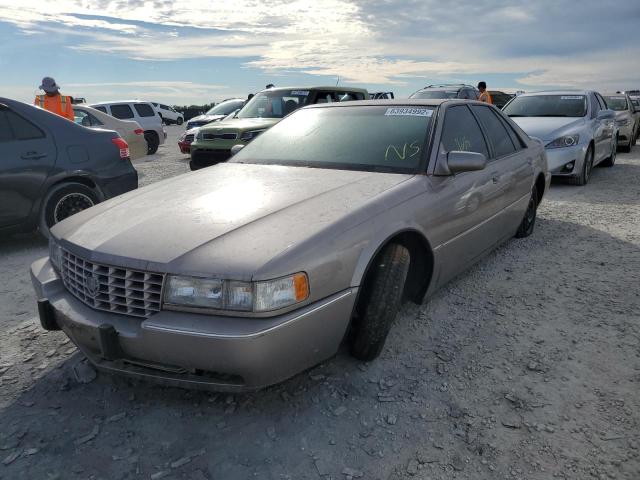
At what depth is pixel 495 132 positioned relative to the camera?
13.7 feet

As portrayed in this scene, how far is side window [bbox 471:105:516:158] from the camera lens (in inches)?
160

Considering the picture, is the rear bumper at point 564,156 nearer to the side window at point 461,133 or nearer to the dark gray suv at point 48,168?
the side window at point 461,133

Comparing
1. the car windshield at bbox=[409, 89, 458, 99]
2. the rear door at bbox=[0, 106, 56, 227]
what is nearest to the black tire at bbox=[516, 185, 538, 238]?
the rear door at bbox=[0, 106, 56, 227]

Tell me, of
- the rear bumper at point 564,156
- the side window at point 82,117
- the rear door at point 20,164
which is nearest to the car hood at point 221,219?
the rear door at point 20,164

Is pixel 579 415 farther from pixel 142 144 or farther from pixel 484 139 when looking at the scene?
pixel 142 144

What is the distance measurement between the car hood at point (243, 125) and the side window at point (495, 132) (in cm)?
512

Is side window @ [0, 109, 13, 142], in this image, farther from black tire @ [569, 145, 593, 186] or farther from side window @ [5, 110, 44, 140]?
black tire @ [569, 145, 593, 186]

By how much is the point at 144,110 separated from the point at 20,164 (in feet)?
36.0

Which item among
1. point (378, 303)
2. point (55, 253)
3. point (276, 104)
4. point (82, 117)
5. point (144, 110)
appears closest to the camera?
point (378, 303)

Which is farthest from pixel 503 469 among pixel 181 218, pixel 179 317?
pixel 181 218

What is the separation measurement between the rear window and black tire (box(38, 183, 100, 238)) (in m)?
10.5

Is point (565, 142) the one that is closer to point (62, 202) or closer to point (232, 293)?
point (62, 202)

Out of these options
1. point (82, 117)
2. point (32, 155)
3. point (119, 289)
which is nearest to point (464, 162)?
point (119, 289)

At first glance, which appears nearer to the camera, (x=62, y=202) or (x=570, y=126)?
(x=62, y=202)
